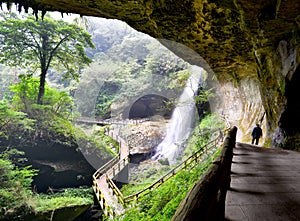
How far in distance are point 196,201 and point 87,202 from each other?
37.5 feet

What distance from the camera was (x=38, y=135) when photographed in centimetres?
1250

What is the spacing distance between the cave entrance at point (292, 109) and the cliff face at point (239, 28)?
0.09ft

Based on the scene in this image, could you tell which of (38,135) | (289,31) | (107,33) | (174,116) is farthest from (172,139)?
(107,33)

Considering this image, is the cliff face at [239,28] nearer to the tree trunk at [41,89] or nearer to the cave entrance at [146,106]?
the tree trunk at [41,89]

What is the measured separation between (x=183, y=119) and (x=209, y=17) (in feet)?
45.9

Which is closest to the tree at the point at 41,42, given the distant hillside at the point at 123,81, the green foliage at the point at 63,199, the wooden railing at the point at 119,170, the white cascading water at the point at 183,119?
the green foliage at the point at 63,199

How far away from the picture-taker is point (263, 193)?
2172 millimetres

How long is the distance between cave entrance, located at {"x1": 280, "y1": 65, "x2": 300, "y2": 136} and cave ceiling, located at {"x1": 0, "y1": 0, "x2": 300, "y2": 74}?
1413mm

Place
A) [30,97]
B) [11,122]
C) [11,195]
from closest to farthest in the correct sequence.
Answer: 1. [11,195]
2. [11,122]
3. [30,97]

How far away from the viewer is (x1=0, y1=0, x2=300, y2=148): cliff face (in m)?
4.97

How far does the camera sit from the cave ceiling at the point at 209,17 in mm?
4738

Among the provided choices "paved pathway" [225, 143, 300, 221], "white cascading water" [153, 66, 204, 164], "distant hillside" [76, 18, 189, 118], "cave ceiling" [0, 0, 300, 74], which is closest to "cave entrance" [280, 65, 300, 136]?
"cave ceiling" [0, 0, 300, 74]

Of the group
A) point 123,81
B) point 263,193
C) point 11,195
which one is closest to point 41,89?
point 11,195

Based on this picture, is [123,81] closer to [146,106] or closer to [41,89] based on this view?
[146,106]
